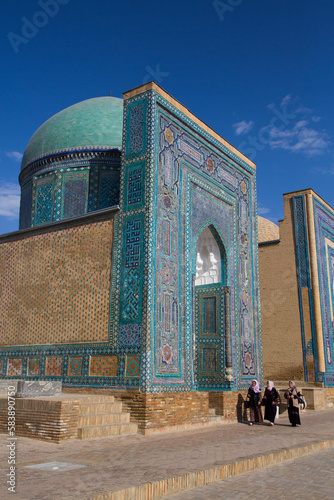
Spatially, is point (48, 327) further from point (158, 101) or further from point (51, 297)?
point (158, 101)

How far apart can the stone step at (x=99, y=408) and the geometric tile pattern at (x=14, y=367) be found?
8.56 feet

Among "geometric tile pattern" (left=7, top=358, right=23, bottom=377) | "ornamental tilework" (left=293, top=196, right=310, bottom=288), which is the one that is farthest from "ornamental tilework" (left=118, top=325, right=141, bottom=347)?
"ornamental tilework" (left=293, top=196, right=310, bottom=288)

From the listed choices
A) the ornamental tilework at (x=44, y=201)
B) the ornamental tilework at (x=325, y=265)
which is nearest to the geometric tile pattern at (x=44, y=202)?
the ornamental tilework at (x=44, y=201)

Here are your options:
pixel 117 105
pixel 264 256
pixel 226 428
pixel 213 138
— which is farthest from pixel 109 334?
pixel 264 256

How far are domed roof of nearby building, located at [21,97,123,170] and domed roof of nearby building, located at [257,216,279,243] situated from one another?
24.9 feet

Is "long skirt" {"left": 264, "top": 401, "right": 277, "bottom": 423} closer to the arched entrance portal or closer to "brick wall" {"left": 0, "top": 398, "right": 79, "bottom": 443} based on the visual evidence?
the arched entrance portal

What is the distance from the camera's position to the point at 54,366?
8.51 meters

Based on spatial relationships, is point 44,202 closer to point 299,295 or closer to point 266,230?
point 299,295

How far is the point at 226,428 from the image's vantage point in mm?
8203

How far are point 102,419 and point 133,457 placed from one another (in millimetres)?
1915

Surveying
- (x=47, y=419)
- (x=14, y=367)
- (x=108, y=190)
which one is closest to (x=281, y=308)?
(x=108, y=190)

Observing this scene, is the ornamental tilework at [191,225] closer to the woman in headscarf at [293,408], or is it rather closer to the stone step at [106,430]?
the stone step at [106,430]

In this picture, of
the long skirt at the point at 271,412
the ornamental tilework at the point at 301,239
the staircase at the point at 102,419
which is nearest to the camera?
the staircase at the point at 102,419

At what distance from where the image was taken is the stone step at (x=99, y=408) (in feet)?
22.0
